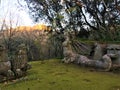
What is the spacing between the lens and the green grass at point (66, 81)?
7.78 metres

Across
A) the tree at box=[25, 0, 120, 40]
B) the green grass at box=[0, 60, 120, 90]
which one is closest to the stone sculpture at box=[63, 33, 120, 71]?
the green grass at box=[0, 60, 120, 90]

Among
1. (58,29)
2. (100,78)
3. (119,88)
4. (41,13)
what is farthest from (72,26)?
(119,88)

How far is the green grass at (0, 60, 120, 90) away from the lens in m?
7.78

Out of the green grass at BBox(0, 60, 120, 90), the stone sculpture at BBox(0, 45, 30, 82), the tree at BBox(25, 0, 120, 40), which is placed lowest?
the green grass at BBox(0, 60, 120, 90)

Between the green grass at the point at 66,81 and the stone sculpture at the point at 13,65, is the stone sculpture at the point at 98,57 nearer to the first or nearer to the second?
the green grass at the point at 66,81

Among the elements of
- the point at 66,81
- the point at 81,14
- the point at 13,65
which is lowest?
the point at 66,81

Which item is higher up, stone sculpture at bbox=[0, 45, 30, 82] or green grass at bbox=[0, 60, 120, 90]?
stone sculpture at bbox=[0, 45, 30, 82]

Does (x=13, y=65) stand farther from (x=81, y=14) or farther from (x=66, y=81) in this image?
(x=81, y=14)

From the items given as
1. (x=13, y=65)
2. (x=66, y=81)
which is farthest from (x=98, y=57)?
(x=13, y=65)

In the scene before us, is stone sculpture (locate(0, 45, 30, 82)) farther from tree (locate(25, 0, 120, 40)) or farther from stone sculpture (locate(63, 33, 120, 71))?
tree (locate(25, 0, 120, 40))

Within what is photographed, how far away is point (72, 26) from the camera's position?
15922 mm

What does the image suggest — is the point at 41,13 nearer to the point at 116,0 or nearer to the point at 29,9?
the point at 29,9

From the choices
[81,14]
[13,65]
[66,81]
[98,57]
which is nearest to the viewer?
[66,81]

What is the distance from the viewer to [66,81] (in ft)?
27.5
